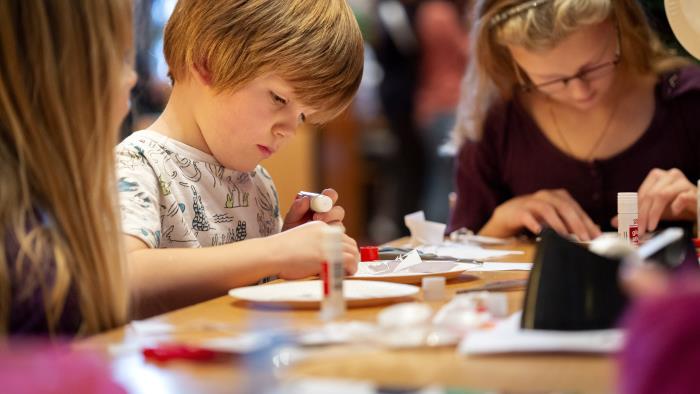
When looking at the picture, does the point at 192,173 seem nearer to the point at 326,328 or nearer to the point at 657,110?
the point at 326,328

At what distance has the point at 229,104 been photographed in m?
1.60

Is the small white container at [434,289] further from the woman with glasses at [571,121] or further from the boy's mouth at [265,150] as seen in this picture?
the woman with glasses at [571,121]

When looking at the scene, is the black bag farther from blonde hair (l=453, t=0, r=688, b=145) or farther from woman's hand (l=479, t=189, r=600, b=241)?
blonde hair (l=453, t=0, r=688, b=145)

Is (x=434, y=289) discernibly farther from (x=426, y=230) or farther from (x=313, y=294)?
(x=426, y=230)

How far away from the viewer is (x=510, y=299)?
114 cm

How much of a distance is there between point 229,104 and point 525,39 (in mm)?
735

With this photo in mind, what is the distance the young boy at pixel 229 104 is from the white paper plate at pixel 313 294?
233mm

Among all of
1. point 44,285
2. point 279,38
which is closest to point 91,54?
point 44,285

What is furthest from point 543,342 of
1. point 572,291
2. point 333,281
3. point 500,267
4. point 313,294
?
point 500,267

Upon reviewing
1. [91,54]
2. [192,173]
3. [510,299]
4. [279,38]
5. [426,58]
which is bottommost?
[510,299]

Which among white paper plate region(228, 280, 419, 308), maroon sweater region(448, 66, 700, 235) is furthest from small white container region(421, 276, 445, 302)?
maroon sweater region(448, 66, 700, 235)

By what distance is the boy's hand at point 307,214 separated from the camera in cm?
171

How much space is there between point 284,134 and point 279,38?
17 centimetres

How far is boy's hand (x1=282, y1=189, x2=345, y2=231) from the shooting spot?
1709 mm
